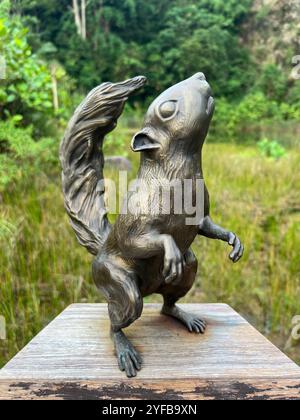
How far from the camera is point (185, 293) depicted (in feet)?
3.84

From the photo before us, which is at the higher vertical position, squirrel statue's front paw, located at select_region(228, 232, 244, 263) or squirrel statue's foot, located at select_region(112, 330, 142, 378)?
squirrel statue's front paw, located at select_region(228, 232, 244, 263)

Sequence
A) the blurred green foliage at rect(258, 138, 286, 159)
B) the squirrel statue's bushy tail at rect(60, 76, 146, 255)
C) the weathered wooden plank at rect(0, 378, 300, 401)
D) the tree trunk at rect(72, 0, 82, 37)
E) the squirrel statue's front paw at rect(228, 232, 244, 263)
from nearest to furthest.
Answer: the weathered wooden plank at rect(0, 378, 300, 401), the squirrel statue's front paw at rect(228, 232, 244, 263), the squirrel statue's bushy tail at rect(60, 76, 146, 255), the blurred green foliage at rect(258, 138, 286, 159), the tree trunk at rect(72, 0, 82, 37)

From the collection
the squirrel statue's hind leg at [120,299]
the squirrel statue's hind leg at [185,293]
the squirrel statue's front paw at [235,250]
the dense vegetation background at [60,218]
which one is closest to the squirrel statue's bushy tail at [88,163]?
the squirrel statue's hind leg at [120,299]

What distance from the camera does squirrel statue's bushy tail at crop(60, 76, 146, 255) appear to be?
3.74 ft

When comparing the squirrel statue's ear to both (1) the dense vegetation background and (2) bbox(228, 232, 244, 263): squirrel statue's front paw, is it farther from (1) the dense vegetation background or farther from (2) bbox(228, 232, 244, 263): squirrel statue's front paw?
(1) the dense vegetation background

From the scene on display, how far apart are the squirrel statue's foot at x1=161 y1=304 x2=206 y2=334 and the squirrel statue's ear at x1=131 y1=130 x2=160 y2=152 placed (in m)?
0.49

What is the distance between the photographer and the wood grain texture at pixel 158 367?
875 millimetres

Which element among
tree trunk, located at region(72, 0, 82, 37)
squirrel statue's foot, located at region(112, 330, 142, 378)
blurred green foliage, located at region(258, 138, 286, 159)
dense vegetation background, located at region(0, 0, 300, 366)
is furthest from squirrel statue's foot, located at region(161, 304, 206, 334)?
tree trunk, located at region(72, 0, 82, 37)

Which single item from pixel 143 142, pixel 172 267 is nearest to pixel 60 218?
pixel 143 142

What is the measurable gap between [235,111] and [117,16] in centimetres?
393

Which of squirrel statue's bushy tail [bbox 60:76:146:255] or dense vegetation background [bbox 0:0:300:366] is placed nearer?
squirrel statue's bushy tail [bbox 60:76:146:255]

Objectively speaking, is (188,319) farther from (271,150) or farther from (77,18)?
(77,18)
